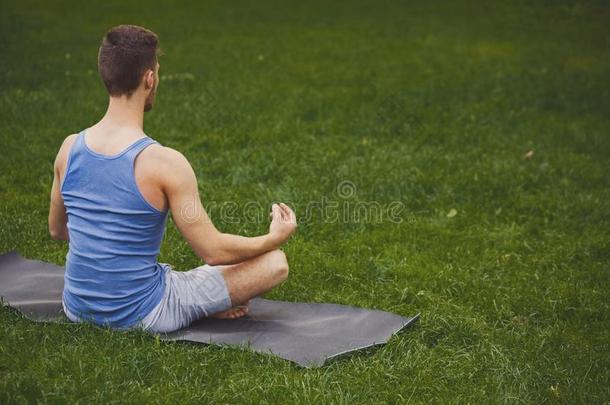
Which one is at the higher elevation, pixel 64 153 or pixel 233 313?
pixel 64 153

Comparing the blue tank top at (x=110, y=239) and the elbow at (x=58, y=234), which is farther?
the elbow at (x=58, y=234)

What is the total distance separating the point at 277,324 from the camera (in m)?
4.28

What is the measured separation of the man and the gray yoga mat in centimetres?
16

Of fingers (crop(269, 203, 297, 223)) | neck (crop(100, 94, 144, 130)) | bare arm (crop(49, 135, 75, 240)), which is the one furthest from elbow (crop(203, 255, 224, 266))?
bare arm (crop(49, 135, 75, 240))

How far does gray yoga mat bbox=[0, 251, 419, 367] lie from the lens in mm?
3984

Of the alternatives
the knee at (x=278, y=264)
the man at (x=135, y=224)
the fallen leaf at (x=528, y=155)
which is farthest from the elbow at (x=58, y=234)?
the fallen leaf at (x=528, y=155)

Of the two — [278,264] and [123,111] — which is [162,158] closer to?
[123,111]

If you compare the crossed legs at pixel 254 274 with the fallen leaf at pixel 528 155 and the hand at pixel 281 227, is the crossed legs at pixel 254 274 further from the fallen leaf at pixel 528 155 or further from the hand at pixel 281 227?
the fallen leaf at pixel 528 155

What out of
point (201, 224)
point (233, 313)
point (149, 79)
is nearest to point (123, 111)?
point (149, 79)

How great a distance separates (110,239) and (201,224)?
0.43 meters

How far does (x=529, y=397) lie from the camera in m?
3.67

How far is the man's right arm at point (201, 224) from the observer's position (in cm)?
371

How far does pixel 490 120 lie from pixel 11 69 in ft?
18.4

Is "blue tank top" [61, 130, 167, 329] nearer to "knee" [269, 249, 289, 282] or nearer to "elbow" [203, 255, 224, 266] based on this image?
"elbow" [203, 255, 224, 266]
